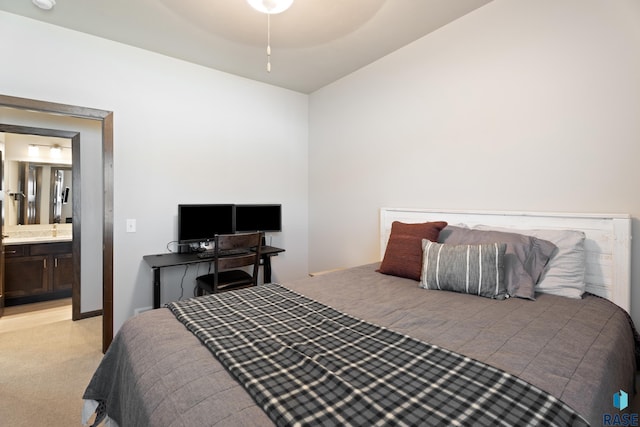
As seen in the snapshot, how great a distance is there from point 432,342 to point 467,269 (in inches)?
28.5

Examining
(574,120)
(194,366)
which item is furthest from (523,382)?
(574,120)

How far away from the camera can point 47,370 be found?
7.54 ft

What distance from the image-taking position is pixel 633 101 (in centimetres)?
162

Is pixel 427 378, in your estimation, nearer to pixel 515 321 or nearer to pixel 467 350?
pixel 467 350

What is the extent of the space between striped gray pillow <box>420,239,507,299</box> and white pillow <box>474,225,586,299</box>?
0.96ft

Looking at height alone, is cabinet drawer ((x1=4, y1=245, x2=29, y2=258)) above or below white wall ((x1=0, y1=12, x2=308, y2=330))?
below

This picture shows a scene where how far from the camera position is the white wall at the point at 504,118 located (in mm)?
1685

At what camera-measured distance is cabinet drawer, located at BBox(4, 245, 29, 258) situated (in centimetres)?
348

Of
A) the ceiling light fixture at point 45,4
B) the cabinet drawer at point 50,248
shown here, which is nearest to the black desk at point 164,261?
the cabinet drawer at point 50,248

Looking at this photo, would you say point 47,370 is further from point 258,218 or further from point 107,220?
point 258,218

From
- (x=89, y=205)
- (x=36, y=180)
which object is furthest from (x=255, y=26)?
(x=36, y=180)

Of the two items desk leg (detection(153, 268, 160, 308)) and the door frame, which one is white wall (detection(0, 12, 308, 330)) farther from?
desk leg (detection(153, 268, 160, 308))

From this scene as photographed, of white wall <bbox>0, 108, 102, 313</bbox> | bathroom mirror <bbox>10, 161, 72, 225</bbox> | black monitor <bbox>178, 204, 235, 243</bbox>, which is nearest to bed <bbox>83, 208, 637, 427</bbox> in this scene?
black monitor <bbox>178, 204, 235, 243</bbox>

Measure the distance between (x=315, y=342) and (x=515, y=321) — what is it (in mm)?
904
